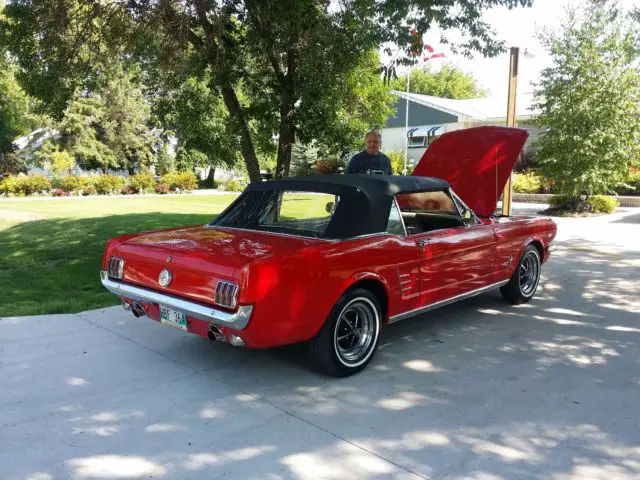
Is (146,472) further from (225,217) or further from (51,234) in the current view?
(51,234)

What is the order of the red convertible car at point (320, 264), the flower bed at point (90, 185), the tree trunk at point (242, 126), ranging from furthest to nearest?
the flower bed at point (90, 185), the tree trunk at point (242, 126), the red convertible car at point (320, 264)

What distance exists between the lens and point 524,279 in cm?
625

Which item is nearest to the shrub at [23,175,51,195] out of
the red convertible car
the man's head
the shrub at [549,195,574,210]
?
the shrub at [549,195,574,210]

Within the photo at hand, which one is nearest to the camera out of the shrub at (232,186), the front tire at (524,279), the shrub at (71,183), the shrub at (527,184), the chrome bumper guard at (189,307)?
the chrome bumper guard at (189,307)

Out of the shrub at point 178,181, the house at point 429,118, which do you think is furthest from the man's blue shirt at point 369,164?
the house at point 429,118

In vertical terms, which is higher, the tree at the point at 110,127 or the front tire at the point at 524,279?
the tree at the point at 110,127

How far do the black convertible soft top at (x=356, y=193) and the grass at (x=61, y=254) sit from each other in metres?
0.13

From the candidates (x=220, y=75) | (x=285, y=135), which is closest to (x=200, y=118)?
(x=220, y=75)

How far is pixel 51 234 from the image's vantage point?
35.2 ft

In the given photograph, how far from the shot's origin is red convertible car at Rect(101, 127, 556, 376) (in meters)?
3.51

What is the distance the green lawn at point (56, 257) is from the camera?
6.01 metres

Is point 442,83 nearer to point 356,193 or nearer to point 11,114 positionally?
point 11,114

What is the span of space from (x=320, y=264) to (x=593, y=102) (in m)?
14.9

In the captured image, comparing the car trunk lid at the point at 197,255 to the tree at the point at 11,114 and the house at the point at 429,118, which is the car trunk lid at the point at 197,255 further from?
the tree at the point at 11,114
